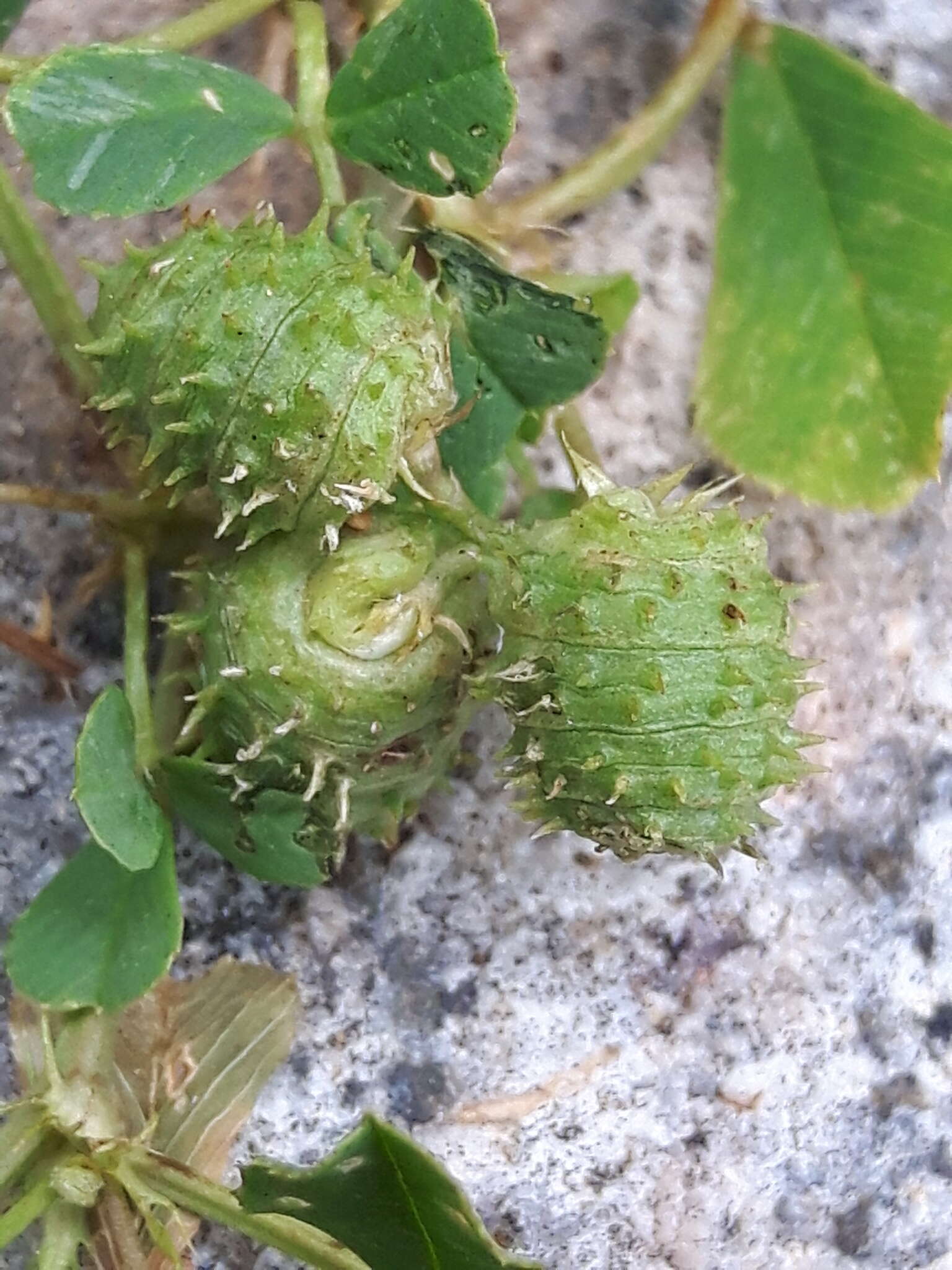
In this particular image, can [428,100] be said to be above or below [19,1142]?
above

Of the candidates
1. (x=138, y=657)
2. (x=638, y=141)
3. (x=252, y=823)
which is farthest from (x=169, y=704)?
(x=638, y=141)

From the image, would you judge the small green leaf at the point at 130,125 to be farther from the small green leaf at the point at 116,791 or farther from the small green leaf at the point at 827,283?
the small green leaf at the point at 827,283

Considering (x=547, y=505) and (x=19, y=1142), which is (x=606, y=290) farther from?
(x=19, y=1142)

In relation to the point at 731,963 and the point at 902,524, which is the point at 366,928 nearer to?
the point at 731,963

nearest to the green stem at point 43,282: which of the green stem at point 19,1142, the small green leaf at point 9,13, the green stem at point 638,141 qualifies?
the small green leaf at point 9,13

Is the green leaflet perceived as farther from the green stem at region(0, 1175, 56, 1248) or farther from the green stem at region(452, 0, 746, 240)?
the green stem at region(0, 1175, 56, 1248)

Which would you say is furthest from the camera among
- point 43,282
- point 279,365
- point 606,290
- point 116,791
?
point 606,290

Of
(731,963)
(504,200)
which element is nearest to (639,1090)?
(731,963)

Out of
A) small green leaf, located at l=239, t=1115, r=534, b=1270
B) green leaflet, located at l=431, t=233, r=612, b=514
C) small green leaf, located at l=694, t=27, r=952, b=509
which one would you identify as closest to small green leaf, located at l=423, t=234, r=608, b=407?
green leaflet, located at l=431, t=233, r=612, b=514
